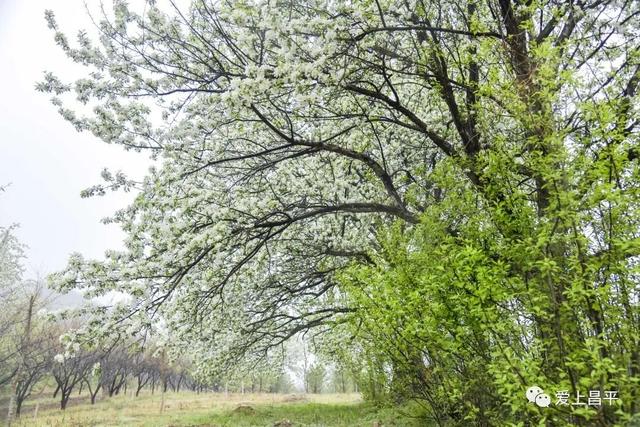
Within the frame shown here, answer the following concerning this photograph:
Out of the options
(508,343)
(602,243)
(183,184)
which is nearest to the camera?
(602,243)

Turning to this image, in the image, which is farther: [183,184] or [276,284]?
[276,284]

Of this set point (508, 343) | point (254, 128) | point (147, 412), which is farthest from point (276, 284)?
point (147, 412)

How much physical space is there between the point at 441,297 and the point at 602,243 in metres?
1.31

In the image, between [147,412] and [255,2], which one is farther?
[147,412]

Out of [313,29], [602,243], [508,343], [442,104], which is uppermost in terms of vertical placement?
[442,104]

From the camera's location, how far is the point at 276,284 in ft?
37.3

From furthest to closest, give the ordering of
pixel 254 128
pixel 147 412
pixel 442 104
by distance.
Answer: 1. pixel 147 412
2. pixel 442 104
3. pixel 254 128

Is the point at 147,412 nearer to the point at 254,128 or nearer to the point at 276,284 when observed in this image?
the point at 276,284

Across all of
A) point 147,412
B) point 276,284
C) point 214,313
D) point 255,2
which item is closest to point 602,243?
point 255,2

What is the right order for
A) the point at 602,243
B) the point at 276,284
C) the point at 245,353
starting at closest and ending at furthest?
1. the point at 602,243
2. the point at 276,284
3. the point at 245,353

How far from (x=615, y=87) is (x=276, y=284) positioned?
857 cm

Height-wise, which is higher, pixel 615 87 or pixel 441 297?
pixel 615 87

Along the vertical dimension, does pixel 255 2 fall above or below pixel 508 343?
above

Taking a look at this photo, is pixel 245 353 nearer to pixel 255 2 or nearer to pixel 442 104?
pixel 442 104
